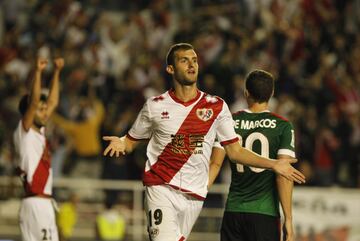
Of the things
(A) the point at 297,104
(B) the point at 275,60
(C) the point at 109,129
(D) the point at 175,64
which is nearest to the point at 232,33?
(B) the point at 275,60

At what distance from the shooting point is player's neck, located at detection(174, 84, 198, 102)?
9.45 metres

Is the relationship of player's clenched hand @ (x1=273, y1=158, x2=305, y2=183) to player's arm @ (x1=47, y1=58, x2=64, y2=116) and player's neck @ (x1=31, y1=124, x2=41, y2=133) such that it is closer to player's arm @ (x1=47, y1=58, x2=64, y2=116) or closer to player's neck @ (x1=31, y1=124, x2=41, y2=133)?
player's neck @ (x1=31, y1=124, x2=41, y2=133)

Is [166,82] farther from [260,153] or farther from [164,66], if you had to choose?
[260,153]

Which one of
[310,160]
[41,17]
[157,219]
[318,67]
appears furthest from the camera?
[41,17]

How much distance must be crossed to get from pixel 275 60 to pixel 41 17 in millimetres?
5171

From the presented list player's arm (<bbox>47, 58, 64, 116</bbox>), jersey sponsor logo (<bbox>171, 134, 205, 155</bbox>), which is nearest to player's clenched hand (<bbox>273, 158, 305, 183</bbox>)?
jersey sponsor logo (<bbox>171, 134, 205, 155</bbox>)

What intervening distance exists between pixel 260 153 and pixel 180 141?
0.77 metres

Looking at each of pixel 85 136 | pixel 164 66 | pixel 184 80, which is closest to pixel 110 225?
pixel 85 136

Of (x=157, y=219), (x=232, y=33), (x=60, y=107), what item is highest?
(x=232, y=33)

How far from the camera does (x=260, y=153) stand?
9.59m

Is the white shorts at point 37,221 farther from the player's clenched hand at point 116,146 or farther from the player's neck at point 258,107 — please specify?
the player's neck at point 258,107

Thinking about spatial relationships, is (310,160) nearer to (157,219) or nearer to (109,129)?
(109,129)

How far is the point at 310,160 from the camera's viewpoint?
18.9m

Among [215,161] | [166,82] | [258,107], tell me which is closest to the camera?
[258,107]
